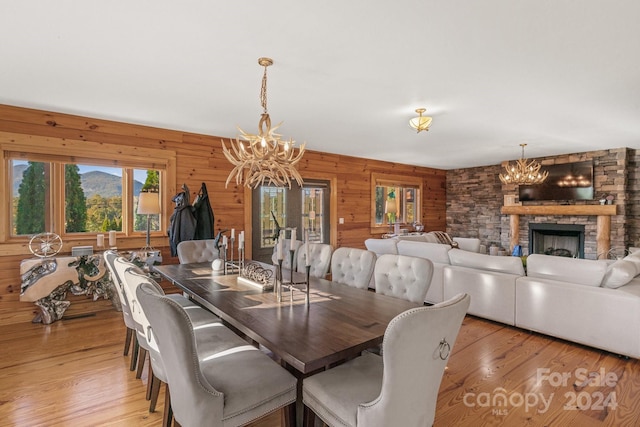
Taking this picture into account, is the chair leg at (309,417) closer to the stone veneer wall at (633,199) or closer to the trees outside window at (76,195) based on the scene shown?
the trees outside window at (76,195)

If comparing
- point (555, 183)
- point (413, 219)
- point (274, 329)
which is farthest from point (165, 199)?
point (555, 183)

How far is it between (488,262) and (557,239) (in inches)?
185

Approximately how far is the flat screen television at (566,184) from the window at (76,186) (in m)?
7.29

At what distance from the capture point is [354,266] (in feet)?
9.19

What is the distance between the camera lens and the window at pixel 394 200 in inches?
290

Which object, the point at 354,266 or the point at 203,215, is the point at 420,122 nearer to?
the point at 354,266

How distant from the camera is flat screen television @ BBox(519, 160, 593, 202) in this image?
639 centimetres

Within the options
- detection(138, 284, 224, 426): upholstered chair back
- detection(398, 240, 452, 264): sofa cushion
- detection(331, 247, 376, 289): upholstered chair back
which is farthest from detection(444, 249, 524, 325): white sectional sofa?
detection(138, 284, 224, 426): upholstered chair back

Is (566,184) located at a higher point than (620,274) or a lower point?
higher

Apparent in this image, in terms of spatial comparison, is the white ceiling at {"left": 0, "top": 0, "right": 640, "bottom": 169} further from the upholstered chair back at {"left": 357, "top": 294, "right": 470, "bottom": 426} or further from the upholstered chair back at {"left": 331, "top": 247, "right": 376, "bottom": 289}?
the upholstered chair back at {"left": 357, "top": 294, "right": 470, "bottom": 426}


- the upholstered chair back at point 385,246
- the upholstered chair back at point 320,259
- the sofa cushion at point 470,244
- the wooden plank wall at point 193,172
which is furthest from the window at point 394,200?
the upholstered chair back at point 320,259

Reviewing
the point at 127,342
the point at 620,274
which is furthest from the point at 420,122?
the point at 127,342

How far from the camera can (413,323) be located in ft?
3.84

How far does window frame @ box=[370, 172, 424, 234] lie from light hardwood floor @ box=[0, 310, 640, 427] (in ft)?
13.6
